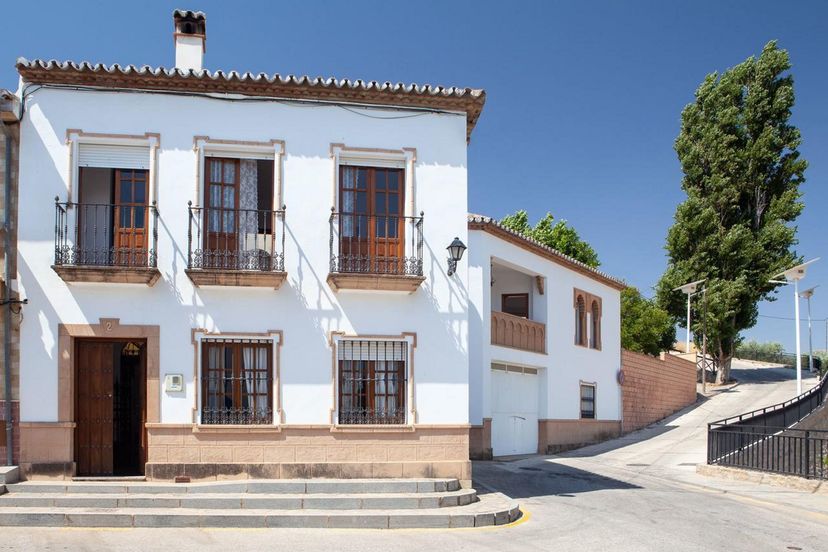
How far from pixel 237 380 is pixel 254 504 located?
2.10 m

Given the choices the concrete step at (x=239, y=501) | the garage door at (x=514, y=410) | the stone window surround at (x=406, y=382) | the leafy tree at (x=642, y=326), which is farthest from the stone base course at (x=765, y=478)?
the leafy tree at (x=642, y=326)

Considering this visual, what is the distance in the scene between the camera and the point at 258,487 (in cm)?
1192

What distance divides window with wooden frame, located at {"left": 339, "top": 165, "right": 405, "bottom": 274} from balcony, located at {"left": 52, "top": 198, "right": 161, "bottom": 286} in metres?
2.97

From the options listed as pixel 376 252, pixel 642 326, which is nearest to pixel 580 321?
pixel 642 326

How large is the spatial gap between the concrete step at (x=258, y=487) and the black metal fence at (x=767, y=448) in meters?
7.44

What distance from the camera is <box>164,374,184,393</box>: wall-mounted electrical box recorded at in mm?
12289

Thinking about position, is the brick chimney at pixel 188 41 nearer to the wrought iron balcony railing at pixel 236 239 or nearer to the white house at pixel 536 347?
the wrought iron balcony railing at pixel 236 239

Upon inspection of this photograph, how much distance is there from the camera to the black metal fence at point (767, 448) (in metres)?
15.6

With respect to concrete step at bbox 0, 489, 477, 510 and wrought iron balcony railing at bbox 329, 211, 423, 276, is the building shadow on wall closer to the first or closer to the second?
concrete step at bbox 0, 489, 477, 510

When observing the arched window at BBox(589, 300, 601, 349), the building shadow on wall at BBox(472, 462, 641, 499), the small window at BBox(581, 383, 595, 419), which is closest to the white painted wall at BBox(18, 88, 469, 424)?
the building shadow on wall at BBox(472, 462, 641, 499)

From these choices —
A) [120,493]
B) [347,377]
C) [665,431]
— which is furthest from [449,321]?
[665,431]

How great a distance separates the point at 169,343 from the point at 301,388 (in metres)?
2.12

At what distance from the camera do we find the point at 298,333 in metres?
12.7

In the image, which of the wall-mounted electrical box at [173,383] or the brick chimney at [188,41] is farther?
the brick chimney at [188,41]
